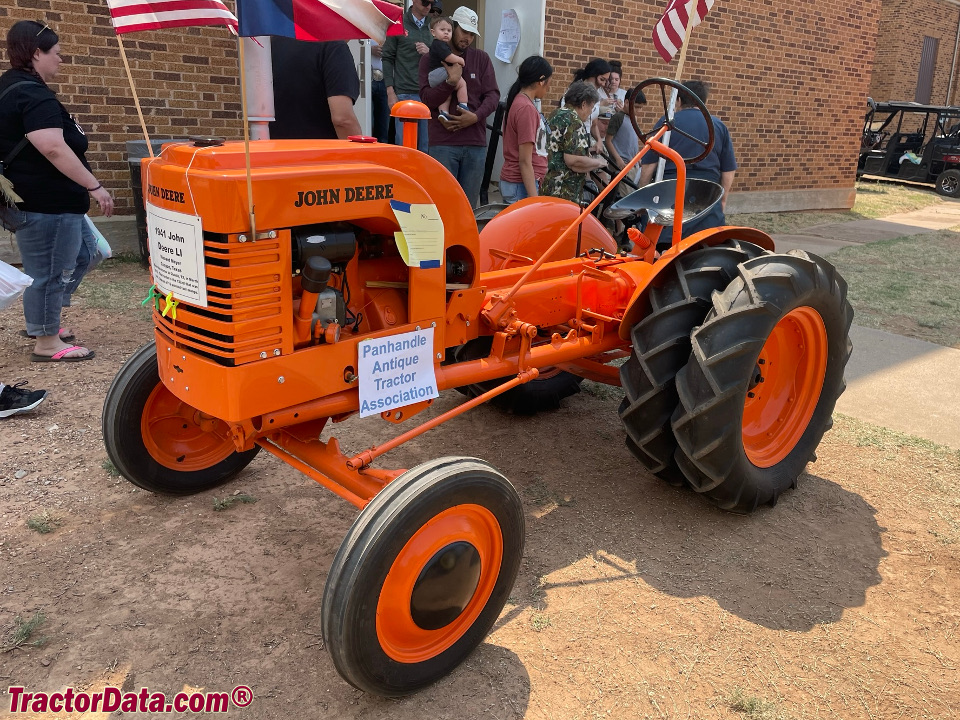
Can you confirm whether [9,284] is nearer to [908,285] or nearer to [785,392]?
[785,392]

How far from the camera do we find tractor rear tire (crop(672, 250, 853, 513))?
117 inches

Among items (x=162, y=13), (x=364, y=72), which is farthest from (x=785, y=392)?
(x=364, y=72)

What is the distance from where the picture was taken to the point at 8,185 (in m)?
4.28

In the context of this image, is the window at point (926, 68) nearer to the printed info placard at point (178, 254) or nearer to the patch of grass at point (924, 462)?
the patch of grass at point (924, 462)

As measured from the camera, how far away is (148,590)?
273 cm

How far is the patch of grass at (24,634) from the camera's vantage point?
2436 millimetres

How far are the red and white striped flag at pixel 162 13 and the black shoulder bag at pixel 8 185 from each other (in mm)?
1823

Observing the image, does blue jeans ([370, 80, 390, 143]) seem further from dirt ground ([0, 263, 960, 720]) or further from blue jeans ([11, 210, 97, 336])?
dirt ground ([0, 263, 960, 720])

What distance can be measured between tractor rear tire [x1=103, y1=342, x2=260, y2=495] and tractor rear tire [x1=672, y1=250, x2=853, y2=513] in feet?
6.01

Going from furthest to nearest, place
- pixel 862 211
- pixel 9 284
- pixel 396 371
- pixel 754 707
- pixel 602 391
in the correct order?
pixel 862 211
pixel 602 391
pixel 9 284
pixel 396 371
pixel 754 707

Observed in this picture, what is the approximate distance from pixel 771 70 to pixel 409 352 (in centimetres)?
1139

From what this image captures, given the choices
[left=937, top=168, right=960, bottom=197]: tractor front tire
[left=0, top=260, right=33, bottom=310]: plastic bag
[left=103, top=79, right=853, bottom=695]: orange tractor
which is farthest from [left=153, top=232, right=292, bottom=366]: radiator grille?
[left=937, top=168, right=960, bottom=197]: tractor front tire

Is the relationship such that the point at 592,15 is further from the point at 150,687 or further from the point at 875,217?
the point at 150,687

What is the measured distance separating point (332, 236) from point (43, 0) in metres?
5.45
